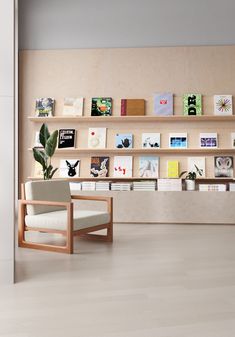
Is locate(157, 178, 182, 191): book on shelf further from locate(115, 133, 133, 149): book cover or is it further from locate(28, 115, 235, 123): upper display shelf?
locate(28, 115, 235, 123): upper display shelf

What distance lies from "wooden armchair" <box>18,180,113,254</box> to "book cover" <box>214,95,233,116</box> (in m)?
2.74

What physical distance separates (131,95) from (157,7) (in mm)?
1597

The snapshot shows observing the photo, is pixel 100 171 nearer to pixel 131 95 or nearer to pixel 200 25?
pixel 131 95

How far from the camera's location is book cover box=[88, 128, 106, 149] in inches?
271

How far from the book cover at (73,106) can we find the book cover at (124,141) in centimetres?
77

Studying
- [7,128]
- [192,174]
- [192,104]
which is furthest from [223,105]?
[7,128]

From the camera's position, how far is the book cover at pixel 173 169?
22.0 ft

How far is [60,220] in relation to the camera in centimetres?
440

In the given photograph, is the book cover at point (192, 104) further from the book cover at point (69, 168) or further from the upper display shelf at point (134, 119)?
the book cover at point (69, 168)

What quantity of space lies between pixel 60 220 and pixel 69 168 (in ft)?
8.57

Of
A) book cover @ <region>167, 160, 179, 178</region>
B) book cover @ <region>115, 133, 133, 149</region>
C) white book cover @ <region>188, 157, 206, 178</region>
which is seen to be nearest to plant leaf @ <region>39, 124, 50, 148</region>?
book cover @ <region>115, 133, 133, 149</region>

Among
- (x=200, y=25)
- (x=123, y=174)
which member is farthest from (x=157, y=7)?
(x=123, y=174)

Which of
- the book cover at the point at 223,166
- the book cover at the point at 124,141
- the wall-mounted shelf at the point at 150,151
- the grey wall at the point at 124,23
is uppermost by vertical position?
the grey wall at the point at 124,23

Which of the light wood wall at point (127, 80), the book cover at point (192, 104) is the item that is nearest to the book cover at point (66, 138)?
the light wood wall at point (127, 80)
